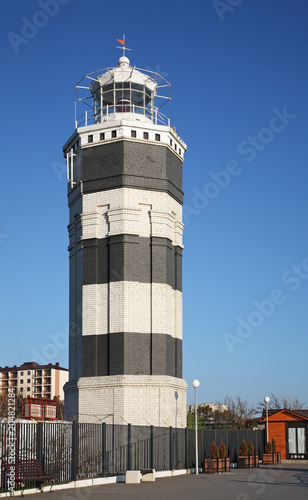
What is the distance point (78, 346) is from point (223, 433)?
983 centimetres

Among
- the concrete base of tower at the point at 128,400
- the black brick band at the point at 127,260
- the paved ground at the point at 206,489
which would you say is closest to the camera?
the paved ground at the point at 206,489

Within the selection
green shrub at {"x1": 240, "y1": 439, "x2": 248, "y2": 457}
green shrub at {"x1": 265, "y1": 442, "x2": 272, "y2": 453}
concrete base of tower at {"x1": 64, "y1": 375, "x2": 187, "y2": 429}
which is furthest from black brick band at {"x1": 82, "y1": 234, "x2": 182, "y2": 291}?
green shrub at {"x1": 265, "y1": 442, "x2": 272, "y2": 453}

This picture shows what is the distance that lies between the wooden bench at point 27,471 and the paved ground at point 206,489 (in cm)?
57

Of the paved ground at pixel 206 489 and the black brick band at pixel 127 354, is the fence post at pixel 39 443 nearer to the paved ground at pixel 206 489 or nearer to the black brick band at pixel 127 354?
the paved ground at pixel 206 489

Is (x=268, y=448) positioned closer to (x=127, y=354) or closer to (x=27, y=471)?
(x=127, y=354)

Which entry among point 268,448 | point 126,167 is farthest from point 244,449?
point 126,167

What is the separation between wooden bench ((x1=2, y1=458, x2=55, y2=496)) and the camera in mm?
22112

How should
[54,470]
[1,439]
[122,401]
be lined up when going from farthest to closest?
[122,401] < [54,470] < [1,439]

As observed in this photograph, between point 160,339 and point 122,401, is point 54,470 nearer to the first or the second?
point 122,401

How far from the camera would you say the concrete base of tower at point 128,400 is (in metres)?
35.9

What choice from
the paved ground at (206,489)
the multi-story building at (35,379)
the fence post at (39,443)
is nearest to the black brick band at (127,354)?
the paved ground at (206,489)

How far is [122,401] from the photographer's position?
117 feet

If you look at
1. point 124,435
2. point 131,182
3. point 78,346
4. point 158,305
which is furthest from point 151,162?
point 124,435

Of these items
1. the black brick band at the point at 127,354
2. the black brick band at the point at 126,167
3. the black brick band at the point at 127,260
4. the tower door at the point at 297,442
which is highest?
the black brick band at the point at 126,167
